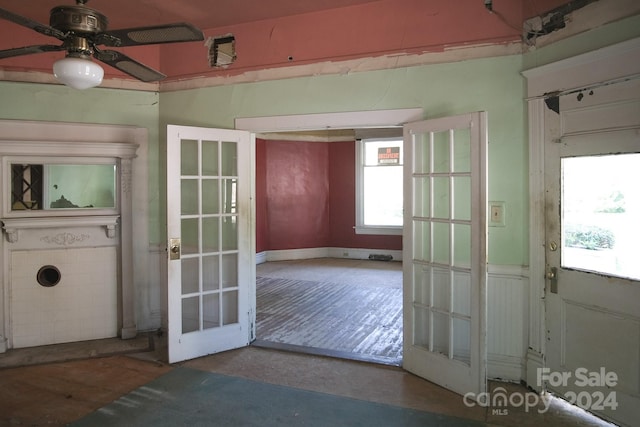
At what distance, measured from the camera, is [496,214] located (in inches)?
129

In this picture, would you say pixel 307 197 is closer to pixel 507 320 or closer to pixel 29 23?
pixel 507 320

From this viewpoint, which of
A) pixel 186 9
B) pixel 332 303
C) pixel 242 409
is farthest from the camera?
pixel 332 303

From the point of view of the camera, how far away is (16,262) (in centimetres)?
395

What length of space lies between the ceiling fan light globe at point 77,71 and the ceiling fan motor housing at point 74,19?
0.48 ft

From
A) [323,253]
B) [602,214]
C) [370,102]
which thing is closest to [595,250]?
[602,214]

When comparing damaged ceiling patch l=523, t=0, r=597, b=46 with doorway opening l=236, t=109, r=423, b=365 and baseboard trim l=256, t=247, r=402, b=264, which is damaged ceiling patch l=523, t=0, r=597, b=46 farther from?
baseboard trim l=256, t=247, r=402, b=264

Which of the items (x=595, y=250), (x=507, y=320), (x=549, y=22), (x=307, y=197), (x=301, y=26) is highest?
(x=301, y=26)

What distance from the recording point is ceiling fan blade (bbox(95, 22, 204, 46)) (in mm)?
2033

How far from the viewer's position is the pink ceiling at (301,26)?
3.26m

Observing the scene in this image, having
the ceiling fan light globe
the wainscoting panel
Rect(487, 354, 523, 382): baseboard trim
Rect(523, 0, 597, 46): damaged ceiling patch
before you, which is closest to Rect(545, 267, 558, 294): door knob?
the wainscoting panel

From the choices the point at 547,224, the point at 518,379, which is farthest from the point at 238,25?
the point at 518,379

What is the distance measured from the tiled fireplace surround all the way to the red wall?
4420mm

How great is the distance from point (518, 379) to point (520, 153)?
1.73 metres

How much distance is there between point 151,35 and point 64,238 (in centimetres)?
278
